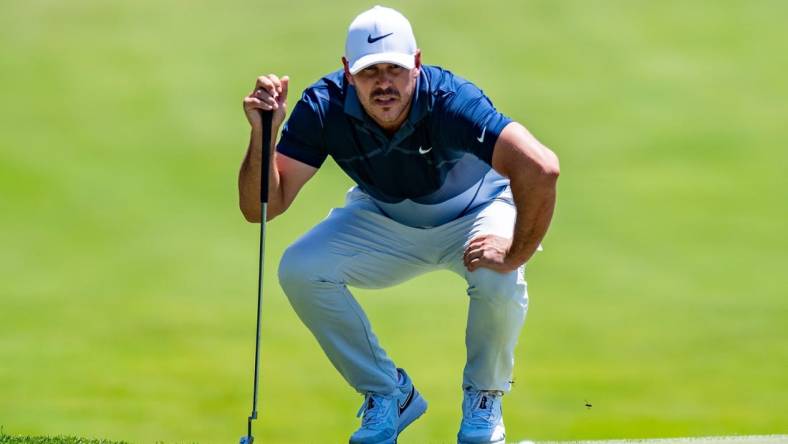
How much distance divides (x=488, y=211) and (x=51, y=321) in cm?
308

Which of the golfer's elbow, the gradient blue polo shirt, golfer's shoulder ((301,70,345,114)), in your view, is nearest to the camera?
the golfer's elbow

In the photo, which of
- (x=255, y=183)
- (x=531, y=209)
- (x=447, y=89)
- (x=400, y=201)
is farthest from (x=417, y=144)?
(x=255, y=183)

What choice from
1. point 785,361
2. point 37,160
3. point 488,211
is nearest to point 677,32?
point 785,361

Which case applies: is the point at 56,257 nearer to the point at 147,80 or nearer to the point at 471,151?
the point at 147,80

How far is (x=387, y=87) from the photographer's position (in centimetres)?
390

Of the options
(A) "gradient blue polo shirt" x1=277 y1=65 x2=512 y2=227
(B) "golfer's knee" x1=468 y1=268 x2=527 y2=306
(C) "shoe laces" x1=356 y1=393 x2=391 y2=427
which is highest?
(A) "gradient blue polo shirt" x1=277 y1=65 x2=512 y2=227

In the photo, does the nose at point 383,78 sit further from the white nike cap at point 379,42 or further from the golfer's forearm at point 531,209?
the golfer's forearm at point 531,209

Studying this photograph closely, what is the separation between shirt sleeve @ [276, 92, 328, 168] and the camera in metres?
4.06

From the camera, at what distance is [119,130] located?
8.18 metres

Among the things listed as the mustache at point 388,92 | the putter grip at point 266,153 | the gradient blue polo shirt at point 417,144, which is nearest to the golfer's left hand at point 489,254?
the gradient blue polo shirt at point 417,144

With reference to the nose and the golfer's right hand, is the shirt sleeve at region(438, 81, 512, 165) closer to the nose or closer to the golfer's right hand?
the nose

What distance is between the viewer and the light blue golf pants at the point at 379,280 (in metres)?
4.06

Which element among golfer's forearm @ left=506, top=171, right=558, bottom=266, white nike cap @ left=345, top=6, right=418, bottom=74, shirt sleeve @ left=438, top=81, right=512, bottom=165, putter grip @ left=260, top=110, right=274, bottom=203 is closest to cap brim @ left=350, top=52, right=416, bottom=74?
white nike cap @ left=345, top=6, right=418, bottom=74

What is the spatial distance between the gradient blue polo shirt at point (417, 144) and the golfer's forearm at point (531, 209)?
14 cm
